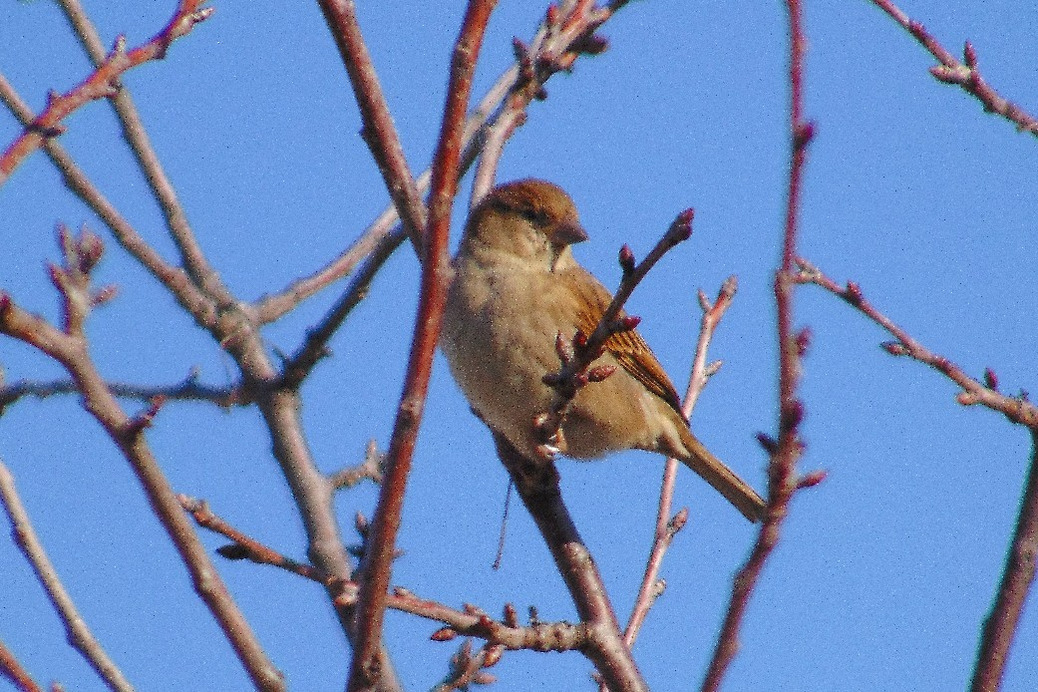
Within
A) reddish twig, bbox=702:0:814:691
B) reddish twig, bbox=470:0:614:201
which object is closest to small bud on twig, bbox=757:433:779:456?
reddish twig, bbox=702:0:814:691

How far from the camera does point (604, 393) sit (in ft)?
14.5

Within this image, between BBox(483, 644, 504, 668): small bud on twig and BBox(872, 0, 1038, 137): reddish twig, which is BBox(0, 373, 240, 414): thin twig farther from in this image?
BBox(872, 0, 1038, 137): reddish twig

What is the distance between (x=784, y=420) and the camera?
4.45 feet

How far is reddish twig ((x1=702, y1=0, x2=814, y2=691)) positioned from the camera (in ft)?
4.23

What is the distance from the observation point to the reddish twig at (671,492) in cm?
341

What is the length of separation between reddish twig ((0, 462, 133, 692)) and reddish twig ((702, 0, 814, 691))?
44.2 inches

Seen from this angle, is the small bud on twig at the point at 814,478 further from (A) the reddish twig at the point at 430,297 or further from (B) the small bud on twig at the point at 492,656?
(B) the small bud on twig at the point at 492,656

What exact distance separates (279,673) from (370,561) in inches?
13.5

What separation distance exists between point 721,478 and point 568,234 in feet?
3.68

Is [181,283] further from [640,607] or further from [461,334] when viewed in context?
[640,607]

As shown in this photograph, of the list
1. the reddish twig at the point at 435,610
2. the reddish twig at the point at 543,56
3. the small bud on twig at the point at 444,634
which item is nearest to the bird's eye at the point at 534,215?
the reddish twig at the point at 543,56

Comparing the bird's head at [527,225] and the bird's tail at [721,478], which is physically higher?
the bird's head at [527,225]

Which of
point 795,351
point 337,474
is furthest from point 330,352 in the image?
point 795,351

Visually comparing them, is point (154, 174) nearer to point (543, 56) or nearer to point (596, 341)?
point (543, 56)
